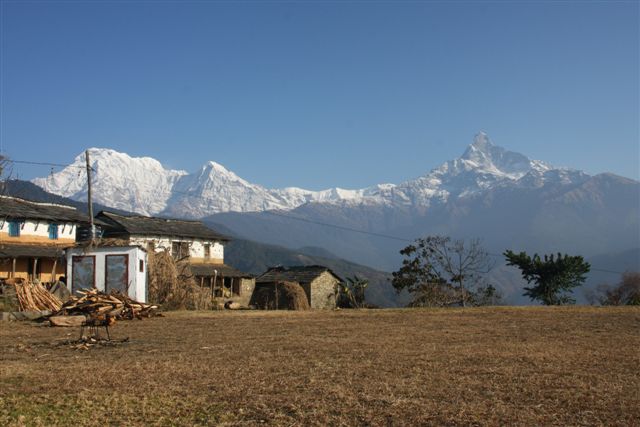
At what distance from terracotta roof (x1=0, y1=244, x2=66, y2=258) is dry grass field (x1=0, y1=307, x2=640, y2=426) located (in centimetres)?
2353

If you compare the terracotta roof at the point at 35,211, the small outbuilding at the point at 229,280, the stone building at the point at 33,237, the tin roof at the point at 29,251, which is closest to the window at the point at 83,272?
the stone building at the point at 33,237

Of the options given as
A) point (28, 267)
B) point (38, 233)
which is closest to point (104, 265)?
point (28, 267)

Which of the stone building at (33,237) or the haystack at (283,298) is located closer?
the stone building at (33,237)

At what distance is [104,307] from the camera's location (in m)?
25.7

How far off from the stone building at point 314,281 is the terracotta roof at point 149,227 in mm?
6943

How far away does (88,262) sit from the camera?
35156 mm

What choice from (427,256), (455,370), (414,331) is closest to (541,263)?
(427,256)

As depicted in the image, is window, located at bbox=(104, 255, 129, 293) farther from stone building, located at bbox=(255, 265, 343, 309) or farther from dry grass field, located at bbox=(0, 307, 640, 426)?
stone building, located at bbox=(255, 265, 343, 309)

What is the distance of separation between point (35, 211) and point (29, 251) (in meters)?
4.68

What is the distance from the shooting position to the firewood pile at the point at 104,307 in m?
25.5

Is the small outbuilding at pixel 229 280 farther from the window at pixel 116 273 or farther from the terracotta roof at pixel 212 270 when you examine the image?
the window at pixel 116 273

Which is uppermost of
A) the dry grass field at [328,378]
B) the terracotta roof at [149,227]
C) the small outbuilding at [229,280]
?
the terracotta roof at [149,227]

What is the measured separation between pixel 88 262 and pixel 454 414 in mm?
29504

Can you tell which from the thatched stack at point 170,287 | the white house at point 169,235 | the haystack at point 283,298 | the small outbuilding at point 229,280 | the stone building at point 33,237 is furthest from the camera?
the small outbuilding at point 229,280
